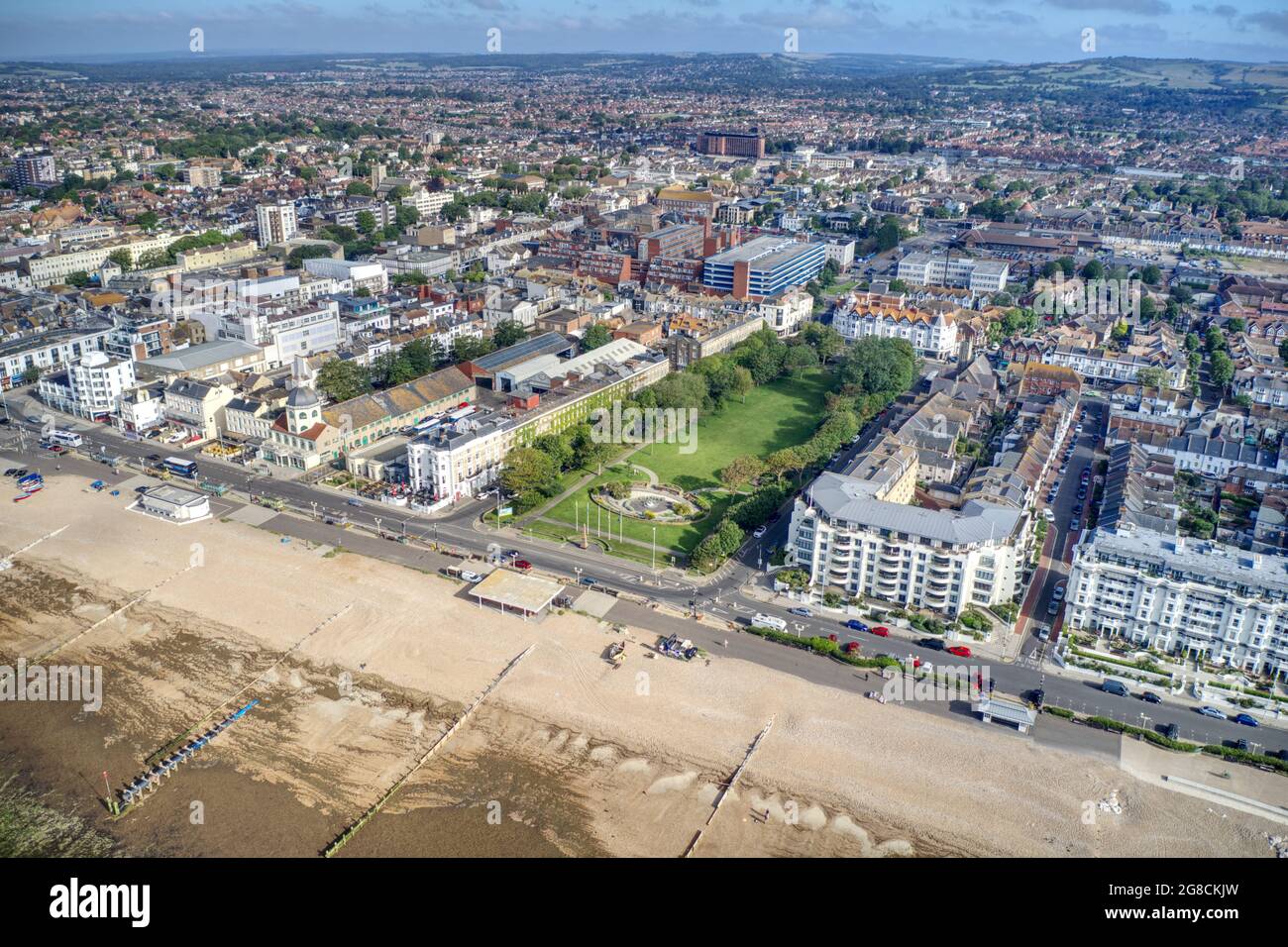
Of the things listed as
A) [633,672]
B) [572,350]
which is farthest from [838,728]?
[572,350]

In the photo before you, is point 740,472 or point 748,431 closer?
point 740,472

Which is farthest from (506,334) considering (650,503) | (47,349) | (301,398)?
(47,349)

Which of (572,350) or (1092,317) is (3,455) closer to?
(572,350)

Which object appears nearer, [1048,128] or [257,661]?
[257,661]

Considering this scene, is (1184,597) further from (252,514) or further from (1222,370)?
(252,514)

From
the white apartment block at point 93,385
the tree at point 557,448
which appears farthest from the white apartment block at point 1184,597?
the white apartment block at point 93,385

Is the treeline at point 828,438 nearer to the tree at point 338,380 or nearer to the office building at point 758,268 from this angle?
the office building at point 758,268
